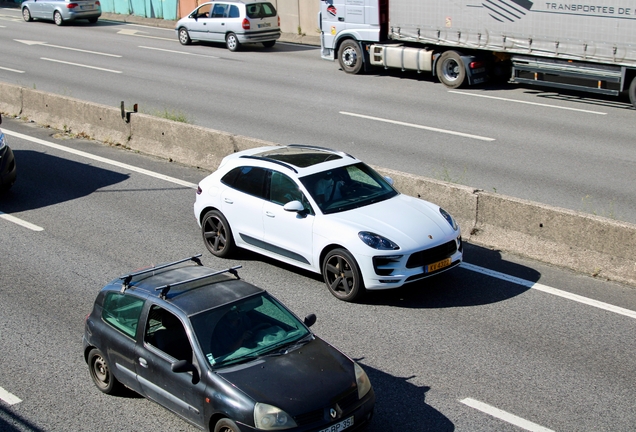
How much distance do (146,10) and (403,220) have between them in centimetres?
3379

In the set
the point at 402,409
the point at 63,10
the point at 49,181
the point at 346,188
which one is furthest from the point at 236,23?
the point at 402,409

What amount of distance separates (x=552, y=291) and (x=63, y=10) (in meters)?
33.7

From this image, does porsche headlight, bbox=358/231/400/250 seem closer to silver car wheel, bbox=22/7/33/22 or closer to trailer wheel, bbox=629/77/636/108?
trailer wheel, bbox=629/77/636/108

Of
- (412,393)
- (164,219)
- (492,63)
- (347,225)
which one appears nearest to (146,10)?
(492,63)

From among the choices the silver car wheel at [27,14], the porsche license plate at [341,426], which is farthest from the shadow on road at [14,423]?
the silver car wheel at [27,14]

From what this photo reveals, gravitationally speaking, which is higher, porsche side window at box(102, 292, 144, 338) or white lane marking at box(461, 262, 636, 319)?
porsche side window at box(102, 292, 144, 338)

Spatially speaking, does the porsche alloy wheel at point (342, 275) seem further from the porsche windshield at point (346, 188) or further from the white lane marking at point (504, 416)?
the white lane marking at point (504, 416)

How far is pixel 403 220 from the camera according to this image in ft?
30.7

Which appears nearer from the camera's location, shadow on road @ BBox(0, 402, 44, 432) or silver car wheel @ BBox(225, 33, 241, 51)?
shadow on road @ BBox(0, 402, 44, 432)

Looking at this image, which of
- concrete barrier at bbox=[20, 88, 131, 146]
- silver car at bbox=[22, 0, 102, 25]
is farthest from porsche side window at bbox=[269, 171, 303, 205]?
silver car at bbox=[22, 0, 102, 25]

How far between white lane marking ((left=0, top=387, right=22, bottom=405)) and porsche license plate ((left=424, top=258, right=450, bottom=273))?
4.53 m

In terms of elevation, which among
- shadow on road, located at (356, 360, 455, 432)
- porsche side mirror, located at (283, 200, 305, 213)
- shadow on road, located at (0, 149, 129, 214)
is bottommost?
shadow on road, located at (356, 360, 455, 432)

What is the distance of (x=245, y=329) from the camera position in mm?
6562

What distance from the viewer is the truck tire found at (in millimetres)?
24859
